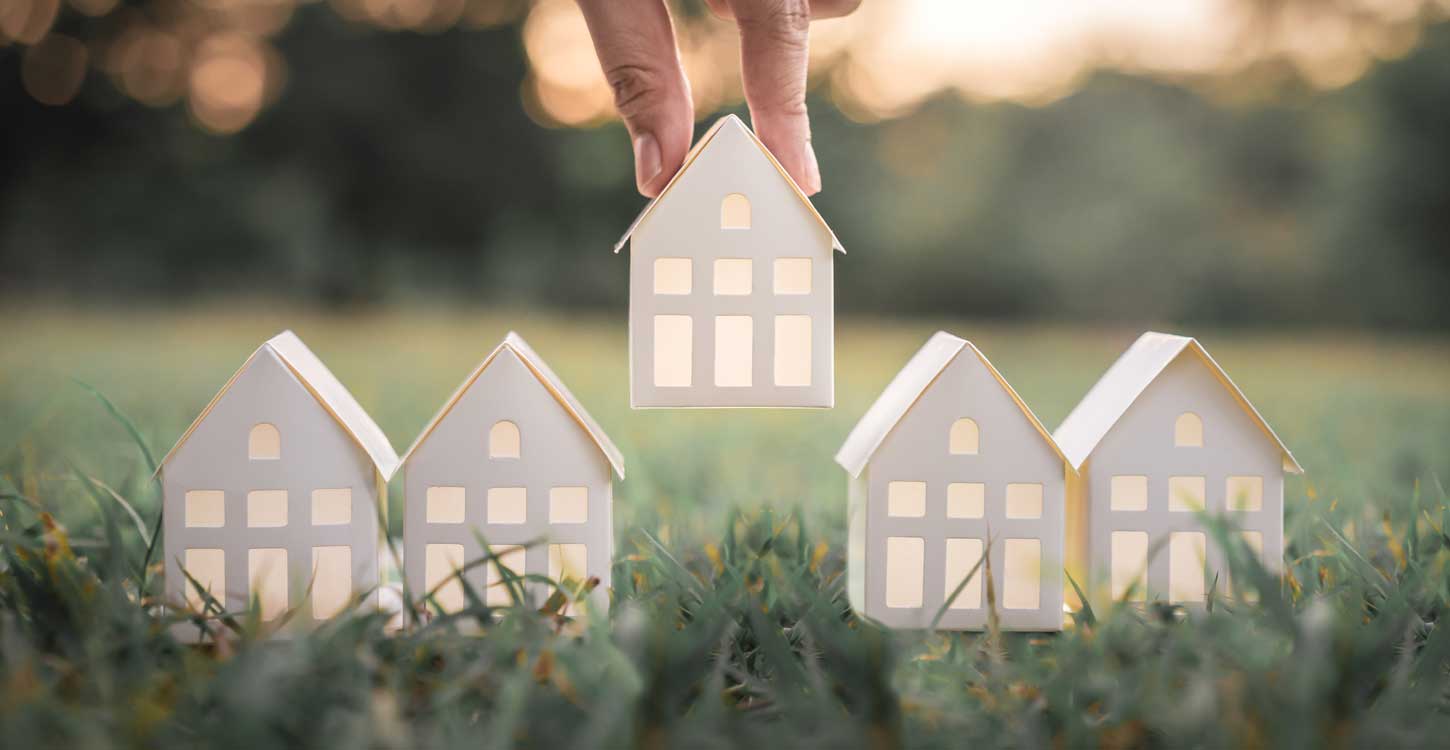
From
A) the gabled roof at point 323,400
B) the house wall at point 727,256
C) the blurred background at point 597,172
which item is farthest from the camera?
the blurred background at point 597,172

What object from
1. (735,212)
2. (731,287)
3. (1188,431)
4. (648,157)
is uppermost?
(648,157)

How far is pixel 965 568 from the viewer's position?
1457 millimetres

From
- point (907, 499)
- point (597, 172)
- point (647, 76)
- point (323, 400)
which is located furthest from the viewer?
point (597, 172)

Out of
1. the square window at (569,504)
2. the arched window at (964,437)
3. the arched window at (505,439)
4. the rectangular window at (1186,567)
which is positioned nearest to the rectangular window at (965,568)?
the arched window at (964,437)

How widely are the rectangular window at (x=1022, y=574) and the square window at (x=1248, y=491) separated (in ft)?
0.97

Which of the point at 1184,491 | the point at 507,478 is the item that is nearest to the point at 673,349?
the point at 507,478

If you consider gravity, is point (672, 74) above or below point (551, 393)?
above

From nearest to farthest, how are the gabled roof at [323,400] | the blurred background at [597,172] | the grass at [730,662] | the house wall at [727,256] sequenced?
1. the grass at [730,662]
2. the gabled roof at [323,400]
3. the house wall at [727,256]
4. the blurred background at [597,172]

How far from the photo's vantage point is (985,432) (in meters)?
1.44

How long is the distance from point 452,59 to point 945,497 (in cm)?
1001

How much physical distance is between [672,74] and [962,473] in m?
0.85

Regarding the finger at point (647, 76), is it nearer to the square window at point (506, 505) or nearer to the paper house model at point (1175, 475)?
the square window at point (506, 505)

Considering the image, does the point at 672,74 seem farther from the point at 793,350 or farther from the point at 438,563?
the point at 438,563

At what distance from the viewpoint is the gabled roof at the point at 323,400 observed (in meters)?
1.37
